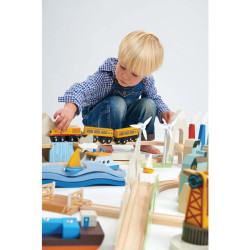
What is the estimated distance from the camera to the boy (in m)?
1.03

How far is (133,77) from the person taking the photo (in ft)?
3.68

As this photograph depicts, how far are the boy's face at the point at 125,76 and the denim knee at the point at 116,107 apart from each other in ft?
0.21

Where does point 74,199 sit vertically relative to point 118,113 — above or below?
below

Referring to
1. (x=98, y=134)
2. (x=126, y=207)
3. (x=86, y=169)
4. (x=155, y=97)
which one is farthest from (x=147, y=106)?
(x=126, y=207)

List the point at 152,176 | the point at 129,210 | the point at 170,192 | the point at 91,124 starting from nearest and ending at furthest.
Result: 1. the point at 129,210
2. the point at 170,192
3. the point at 152,176
4. the point at 91,124

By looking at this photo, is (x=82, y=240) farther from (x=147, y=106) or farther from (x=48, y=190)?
(x=147, y=106)

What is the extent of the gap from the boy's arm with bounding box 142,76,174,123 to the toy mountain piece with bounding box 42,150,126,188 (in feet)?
1.91

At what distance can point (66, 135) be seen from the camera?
938 mm

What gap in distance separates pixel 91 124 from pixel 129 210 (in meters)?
A: 0.92

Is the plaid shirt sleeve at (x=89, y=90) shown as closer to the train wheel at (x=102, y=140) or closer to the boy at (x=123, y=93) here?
the boy at (x=123, y=93)

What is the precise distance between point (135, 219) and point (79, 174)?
0.33 meters
